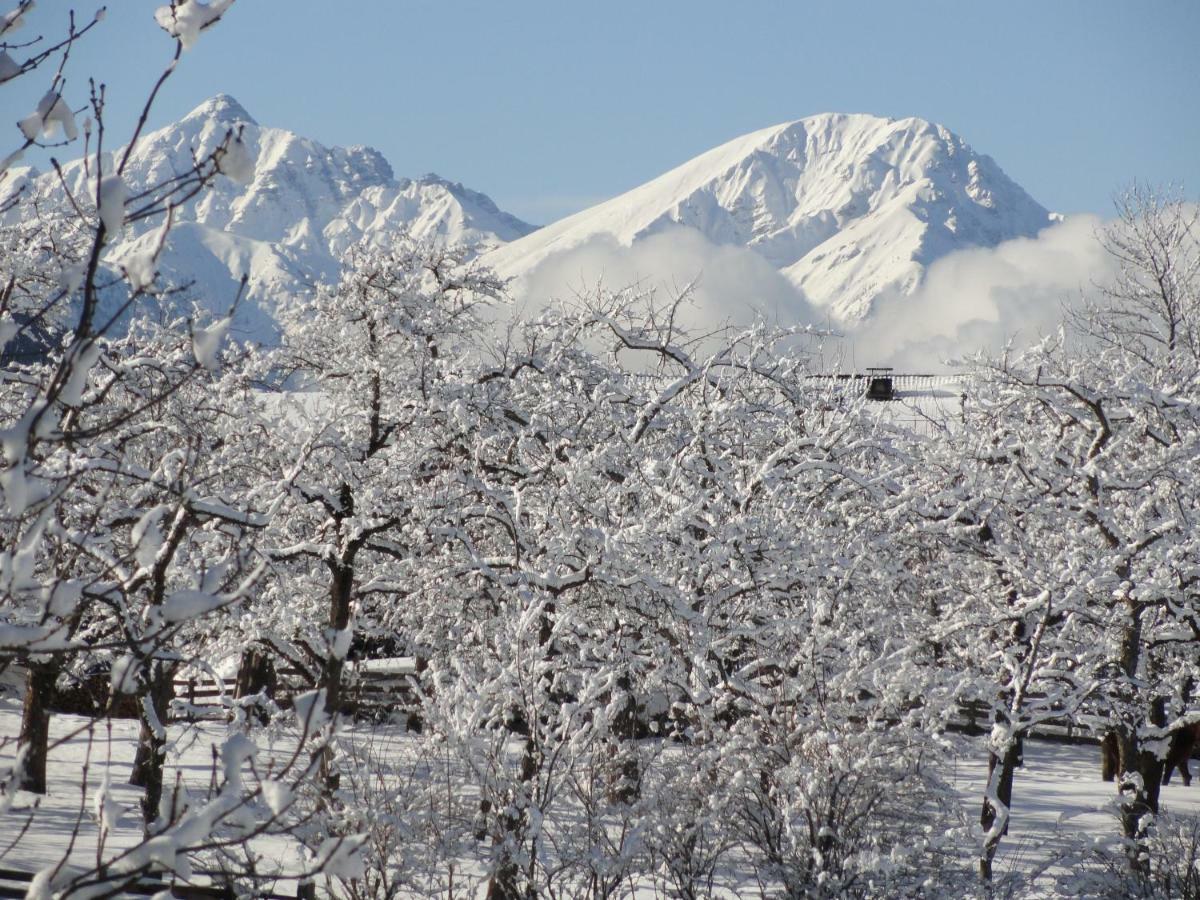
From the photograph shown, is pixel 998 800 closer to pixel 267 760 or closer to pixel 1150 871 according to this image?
pixel 1150 871

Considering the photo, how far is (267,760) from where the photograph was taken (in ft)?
46.7

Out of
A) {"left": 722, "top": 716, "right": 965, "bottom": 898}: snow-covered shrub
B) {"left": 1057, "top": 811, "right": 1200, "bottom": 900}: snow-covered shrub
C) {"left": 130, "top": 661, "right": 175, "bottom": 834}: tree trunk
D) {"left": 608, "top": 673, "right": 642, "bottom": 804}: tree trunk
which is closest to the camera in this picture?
{"left": 722, "top": 716, "right": 965, "bottom": 898}: snow-covered shrub

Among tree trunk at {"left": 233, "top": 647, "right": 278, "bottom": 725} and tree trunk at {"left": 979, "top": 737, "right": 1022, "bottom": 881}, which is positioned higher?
tree trunk at {"left": 979, "top": 737, "right": 1022, "bottom": 881}

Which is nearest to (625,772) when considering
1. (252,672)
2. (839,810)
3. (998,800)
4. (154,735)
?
(839,810)

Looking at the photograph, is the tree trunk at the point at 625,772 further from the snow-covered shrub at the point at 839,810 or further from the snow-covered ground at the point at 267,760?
the snow-covered ground at the point at 267,760

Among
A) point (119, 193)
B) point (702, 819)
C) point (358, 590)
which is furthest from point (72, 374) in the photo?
point (358, 590)

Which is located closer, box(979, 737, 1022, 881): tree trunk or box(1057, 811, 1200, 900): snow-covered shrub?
box(1057, 811, 1200, 900): snow-covered shrub

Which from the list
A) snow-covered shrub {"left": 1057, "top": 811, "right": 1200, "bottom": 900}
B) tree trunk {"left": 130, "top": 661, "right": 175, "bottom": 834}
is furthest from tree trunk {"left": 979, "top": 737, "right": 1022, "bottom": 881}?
tree trunk {"left": 130, "top": 661, "right": 175, "bottom": 834}

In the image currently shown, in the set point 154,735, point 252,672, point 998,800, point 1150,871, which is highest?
point 154,735

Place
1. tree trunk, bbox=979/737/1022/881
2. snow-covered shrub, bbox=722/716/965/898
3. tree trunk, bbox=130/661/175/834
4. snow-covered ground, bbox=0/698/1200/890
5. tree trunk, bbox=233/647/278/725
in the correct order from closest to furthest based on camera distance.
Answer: snow-covered shrub, bbox=722/716/965/898 → tree trunk, bbox=130/661/175/834 → tree trunk, bbox=979/737/1022/881 → snow-covered ground, bbox=0/698/1200/890 → tree trunk, bbox=233/647/278/725

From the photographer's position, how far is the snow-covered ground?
12164mm

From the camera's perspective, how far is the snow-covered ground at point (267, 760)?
12.2 metres

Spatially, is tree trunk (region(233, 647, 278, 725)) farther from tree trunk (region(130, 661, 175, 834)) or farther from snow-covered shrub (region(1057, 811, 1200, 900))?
snow-covered shrub (region(1057, 811, 1200, 900))

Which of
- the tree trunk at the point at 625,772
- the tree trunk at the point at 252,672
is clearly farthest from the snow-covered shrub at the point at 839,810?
the tree trunk at the point at 252,672
